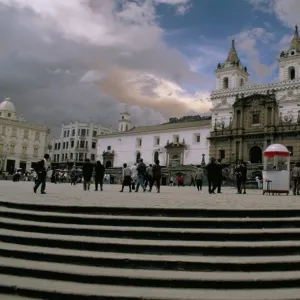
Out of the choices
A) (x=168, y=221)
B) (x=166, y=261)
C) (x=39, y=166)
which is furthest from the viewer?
(x=39, y=166)

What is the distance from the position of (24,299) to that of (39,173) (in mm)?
8270

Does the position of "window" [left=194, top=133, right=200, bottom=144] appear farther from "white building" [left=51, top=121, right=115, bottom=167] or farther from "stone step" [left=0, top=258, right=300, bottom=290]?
"stone step" [left=0, top=258, right=300, bottom=290]

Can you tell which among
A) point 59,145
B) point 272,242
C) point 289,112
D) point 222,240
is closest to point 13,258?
point 222,240

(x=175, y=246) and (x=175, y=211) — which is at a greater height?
(x=175, y=211)

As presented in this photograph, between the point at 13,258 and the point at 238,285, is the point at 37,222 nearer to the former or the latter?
the point at 13,258

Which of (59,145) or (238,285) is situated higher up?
(59,145)

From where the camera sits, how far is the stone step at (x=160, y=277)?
4621 millimetres

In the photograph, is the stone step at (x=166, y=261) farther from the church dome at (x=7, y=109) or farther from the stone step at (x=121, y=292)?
the church dome at (x=7, y=109)

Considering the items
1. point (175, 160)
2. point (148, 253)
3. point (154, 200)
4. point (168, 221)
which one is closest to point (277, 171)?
point (154, 200)

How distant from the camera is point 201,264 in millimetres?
5012

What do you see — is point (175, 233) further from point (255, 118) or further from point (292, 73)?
point (292, 73)

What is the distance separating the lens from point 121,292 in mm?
4410

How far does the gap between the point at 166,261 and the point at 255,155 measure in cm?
4014

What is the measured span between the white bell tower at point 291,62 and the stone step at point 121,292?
42.1 m
